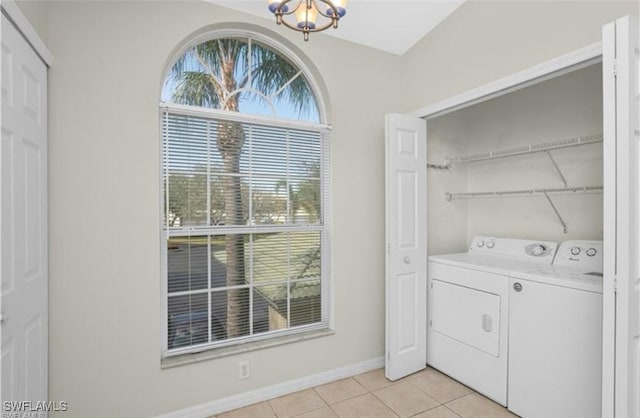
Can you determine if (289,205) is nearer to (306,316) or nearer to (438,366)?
(306,316)

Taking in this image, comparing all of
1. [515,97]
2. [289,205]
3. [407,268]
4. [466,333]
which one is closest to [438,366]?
[466,333]

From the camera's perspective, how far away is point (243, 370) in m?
2.29

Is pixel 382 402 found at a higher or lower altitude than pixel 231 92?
lower

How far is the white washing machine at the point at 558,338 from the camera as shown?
181 cm

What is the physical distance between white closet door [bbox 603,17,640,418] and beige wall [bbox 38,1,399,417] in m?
1.95

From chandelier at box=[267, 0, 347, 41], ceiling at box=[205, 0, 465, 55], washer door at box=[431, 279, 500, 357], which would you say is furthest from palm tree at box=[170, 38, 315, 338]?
washer door at box=[431, 279, 500, 357]

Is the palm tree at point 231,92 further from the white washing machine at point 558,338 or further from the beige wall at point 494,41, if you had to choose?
the white washing machine at point 558,338

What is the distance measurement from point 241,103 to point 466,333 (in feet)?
7.78

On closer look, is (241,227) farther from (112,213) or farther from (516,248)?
(516,248)

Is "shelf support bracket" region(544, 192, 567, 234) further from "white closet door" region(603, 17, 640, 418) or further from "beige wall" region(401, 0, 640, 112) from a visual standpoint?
"white closet door" region(603, 17, 640, 418)

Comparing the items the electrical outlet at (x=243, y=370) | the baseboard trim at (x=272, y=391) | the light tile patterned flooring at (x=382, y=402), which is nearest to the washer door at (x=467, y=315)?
the light tile patterned flooring at (x=382, y=402)

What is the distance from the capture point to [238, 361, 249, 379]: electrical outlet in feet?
7.48

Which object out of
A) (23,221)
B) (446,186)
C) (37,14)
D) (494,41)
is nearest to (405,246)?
(446,186)

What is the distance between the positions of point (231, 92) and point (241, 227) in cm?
97
